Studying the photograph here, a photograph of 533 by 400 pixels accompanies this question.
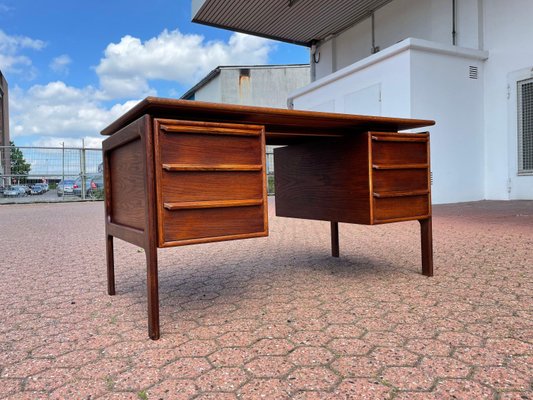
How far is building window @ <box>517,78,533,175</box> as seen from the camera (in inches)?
286

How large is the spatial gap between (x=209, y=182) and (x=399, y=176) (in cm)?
122

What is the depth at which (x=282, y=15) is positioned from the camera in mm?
10852

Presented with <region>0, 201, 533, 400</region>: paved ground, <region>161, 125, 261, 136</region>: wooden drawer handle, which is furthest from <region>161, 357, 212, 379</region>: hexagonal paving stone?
<region>161, 125, 261, 136</region>: wooden drawer handle

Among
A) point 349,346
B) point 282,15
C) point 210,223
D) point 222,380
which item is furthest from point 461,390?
point 282,15

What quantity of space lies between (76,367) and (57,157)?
44.4 feet

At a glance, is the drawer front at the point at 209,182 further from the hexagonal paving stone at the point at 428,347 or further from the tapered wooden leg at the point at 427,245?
the tapered wooden leg at the point at 427,245

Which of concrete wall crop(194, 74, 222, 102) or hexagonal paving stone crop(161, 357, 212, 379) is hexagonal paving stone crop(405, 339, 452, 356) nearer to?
hexagonal paving stone crop(161, 357, 212, 379)

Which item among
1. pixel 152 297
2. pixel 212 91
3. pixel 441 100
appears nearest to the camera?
pixel 152 297

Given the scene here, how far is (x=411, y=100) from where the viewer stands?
7391mm

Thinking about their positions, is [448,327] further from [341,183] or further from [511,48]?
[511,48]

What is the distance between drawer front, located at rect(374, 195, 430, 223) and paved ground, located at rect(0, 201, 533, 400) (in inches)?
16.5

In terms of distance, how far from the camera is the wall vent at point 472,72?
7.97 metres

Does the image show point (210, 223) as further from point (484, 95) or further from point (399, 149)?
point (484, 95)

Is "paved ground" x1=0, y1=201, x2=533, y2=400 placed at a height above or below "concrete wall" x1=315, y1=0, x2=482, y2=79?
below
